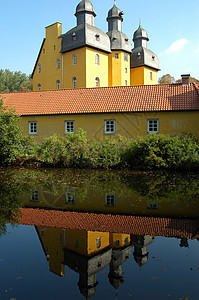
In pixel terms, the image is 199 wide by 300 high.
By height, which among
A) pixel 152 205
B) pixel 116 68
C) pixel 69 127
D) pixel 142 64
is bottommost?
pixel 152 205

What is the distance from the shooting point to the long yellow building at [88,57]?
38.4 m

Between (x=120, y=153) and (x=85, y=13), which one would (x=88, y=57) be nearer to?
(x=85, y=13)

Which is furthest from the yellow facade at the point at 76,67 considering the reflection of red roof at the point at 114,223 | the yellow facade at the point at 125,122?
the reflection of red roof at the point at 114,223

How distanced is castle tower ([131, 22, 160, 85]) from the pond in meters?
40.6

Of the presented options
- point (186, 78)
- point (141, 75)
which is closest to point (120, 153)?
point (186, 78)

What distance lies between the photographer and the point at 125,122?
22.0m

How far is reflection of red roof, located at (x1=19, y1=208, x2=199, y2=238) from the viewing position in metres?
6.46

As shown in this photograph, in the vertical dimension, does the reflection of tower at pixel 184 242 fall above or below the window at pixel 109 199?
below

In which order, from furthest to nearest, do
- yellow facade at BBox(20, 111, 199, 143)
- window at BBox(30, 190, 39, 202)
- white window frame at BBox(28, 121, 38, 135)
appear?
white window frame at BBox(28, 121, 38, 135) → yellow facade at BBox(20, 111, 199, 143) → window at BBox(30, 190, 39, 202)

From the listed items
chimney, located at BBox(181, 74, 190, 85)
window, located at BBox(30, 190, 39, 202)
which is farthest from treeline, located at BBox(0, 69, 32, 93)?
window, located at BBox(30, 190, 39, 202)

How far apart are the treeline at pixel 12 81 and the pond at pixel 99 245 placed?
8781 cm

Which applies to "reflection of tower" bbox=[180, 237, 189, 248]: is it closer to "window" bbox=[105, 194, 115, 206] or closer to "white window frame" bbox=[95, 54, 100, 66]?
"window" bbox=[105, 194, 115, 206]

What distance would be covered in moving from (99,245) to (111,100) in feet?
60.8

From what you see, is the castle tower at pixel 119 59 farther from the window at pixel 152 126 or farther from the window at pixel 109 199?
the window at pixel 109 199
